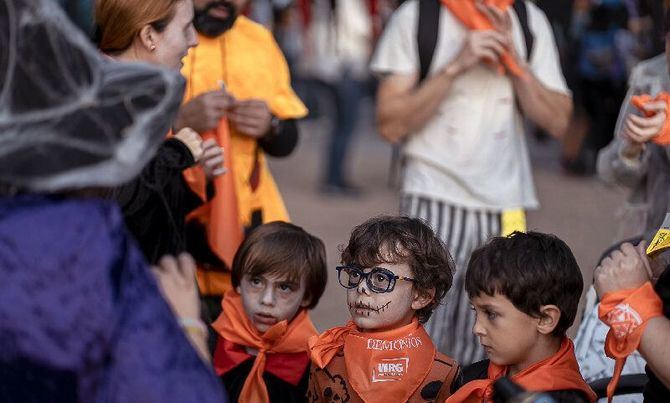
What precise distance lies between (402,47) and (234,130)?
0.77 m

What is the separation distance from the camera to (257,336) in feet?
11.8

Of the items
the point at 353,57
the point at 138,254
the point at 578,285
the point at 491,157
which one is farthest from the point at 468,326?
the point at 353,57

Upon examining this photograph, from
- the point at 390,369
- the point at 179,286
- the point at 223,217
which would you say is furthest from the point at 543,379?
the point at 223,217

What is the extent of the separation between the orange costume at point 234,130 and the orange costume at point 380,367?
76 centimetres

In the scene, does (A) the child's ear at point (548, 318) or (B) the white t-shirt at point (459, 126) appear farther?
(B) the white t-shirt at point (459, 126)

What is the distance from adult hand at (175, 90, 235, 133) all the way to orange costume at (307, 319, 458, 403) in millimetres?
935

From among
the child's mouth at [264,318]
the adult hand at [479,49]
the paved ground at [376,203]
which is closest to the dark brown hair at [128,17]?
the child's mouth at [264,318]

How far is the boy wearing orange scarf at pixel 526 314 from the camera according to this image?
9.70 feet

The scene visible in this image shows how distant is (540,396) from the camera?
2719 millimetres

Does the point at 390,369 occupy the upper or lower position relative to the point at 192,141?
lower

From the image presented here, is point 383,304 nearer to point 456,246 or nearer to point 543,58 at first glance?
point 456,246

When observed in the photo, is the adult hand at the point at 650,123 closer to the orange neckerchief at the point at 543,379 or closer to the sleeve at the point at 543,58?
the orange neckerchief at the point at 543,379

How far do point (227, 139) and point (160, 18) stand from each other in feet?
2.32

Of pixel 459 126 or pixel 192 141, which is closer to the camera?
pixel 192 141
